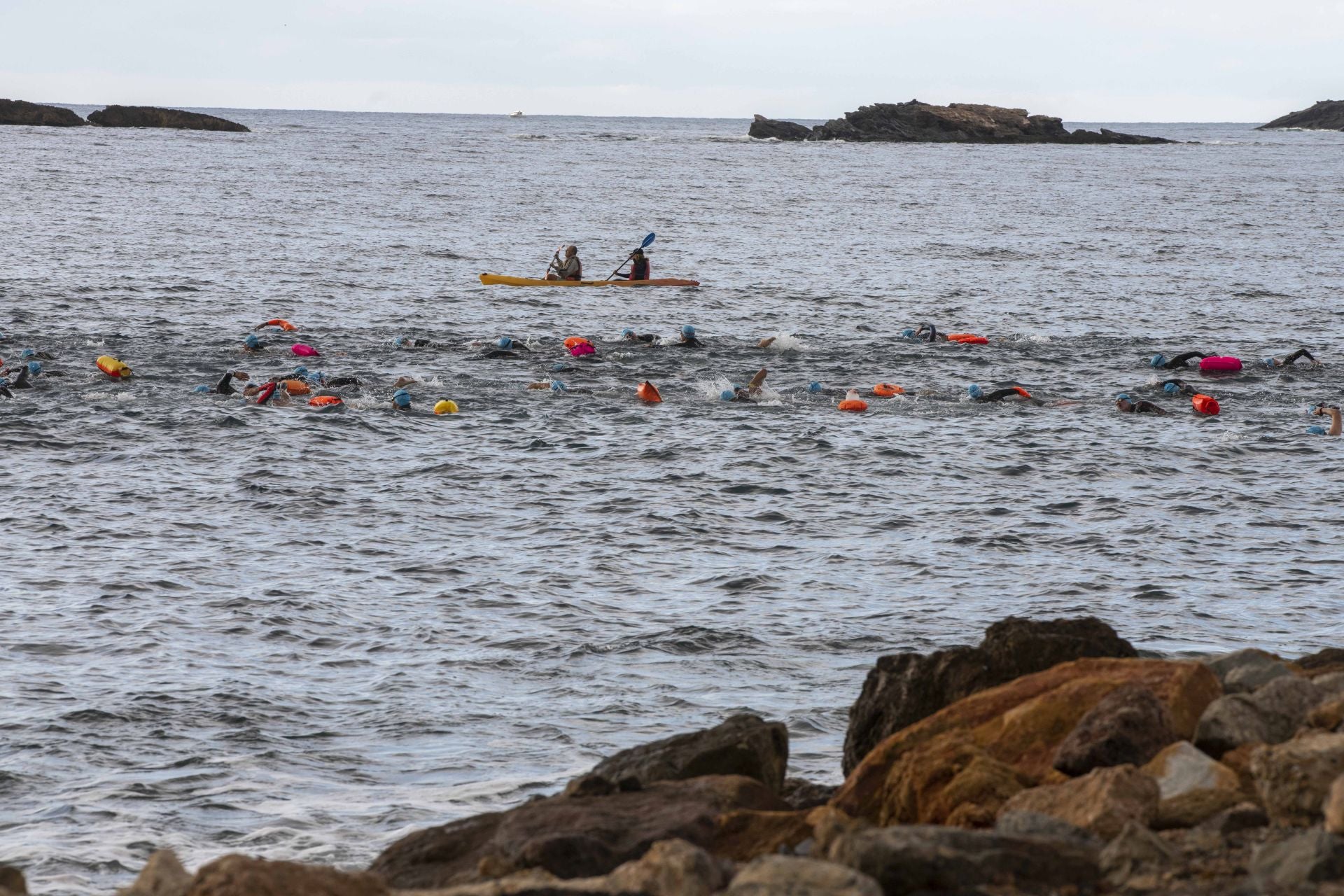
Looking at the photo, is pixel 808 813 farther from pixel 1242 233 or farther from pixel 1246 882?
pixel 1242 233

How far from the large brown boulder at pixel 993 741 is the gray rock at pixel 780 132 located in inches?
6640

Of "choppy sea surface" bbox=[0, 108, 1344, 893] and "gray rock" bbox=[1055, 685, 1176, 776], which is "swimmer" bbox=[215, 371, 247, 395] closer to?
"choppy sea surface" bbox=[0, 108, 1344, 893]

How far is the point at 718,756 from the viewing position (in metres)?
7.65

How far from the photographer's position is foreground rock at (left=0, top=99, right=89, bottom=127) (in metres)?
159

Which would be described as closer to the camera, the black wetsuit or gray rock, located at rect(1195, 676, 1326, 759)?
gray rock, located at rect(1195, 676, 1326, 759)

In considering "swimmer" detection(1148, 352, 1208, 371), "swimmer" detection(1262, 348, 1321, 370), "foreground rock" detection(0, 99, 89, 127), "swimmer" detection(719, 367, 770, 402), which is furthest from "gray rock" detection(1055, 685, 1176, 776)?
"foreground rock" detection(0, 99, 89, 127)

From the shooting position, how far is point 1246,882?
4590 mm

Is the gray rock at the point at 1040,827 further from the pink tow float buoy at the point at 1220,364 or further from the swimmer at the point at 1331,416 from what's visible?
the pink tow float buoy at the point at 1220,364

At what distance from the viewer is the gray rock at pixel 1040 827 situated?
532cm

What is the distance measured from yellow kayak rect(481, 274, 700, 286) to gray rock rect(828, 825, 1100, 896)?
3053 centimetres

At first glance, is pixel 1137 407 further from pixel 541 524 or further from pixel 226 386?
pixel 226 386

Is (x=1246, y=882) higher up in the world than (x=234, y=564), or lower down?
higher up

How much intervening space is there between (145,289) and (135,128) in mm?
145122

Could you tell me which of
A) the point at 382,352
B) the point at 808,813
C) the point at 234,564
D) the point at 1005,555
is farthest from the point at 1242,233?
the point at 808,813
